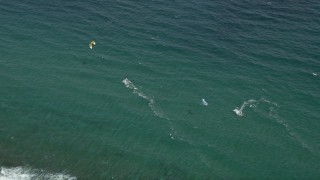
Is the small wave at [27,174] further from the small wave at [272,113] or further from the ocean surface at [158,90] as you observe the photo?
the small wave at [272,113]

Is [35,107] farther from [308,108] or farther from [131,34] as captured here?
[308,108]

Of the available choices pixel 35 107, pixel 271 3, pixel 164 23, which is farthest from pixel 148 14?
pixel 35 107

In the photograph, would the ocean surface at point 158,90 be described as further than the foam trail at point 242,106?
No

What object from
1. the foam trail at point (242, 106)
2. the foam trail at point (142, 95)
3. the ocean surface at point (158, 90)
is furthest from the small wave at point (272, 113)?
the foam trail at point (142, 95)

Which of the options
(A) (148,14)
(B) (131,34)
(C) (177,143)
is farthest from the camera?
(A) (148,14)

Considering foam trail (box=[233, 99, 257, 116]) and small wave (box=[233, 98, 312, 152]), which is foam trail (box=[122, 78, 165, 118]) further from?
small wave (box=[233, 98, 312, 152])

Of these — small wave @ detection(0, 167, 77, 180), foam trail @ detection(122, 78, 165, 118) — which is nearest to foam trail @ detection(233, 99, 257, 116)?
foam trail @ detection(122, 78, 165, 118)
